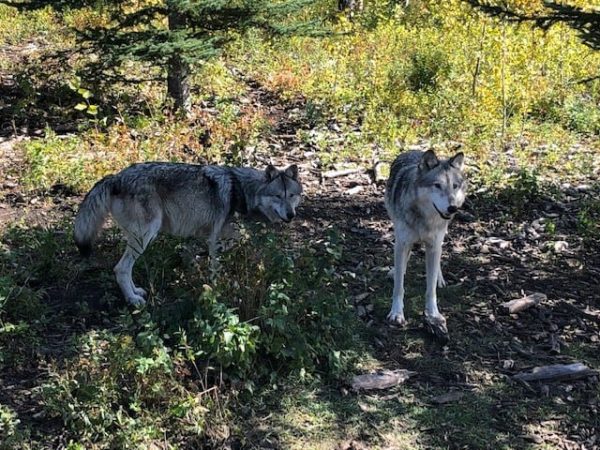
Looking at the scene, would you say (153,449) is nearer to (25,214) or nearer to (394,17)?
(25,214)

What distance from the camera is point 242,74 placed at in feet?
42.2

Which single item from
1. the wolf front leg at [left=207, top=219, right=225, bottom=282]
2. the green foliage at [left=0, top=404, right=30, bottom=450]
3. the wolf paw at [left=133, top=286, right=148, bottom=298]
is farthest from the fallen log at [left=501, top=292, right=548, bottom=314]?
the green foliage at [left=0, top=404, right=30, bottom=450]

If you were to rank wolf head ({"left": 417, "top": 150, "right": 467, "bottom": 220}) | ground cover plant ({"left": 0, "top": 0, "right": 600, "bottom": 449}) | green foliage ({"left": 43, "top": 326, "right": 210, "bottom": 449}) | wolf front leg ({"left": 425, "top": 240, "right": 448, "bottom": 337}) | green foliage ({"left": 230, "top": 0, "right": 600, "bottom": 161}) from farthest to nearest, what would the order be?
1. green foliage ({"left": 230, "top": 0, "right": 600, "bottom": 161})
2. wolf front leg ({"left": 425, "top": 240, "right": 448, "bottom": 337})
3. wolf head ({"left": 417, "top": 150, "right": 467, "bottom": 220})
4. ground cover plant ({"left": 0, "top": 0, "right": 600, "bottom": 449})
5. green foliage ({"left": 43, "top": 326, "right": 210, "bottom": 449})

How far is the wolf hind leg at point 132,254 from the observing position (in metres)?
5.70

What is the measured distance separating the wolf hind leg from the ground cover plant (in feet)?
0.44

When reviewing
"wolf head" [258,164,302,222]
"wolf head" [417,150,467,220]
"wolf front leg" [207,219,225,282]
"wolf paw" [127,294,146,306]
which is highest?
"wolf head" [417,150,467,220]

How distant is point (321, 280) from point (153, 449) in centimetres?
186

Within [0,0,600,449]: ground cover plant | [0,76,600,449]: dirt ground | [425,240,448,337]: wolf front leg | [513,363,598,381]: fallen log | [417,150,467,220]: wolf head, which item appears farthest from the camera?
[425,240,448,337]: wolf front leg

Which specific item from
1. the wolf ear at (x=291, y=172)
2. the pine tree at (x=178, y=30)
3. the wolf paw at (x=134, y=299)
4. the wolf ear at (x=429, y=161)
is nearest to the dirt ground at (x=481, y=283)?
the wolf paw at (x=134, y=299)

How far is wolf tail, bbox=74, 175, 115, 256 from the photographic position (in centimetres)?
563

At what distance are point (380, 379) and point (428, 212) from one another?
1473 millimetres

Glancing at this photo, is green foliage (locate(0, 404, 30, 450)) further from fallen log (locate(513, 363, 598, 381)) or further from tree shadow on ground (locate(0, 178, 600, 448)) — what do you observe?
fallen log (locate(513, 363, 598, 381))

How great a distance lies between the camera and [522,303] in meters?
6.19

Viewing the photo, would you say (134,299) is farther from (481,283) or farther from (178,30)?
(178,30)
